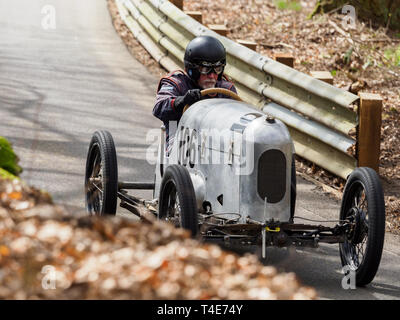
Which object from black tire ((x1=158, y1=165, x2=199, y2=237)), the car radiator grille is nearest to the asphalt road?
the car radiator grille

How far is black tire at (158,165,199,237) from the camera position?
630 centimetres

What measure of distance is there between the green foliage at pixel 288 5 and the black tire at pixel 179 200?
11689 millimetres

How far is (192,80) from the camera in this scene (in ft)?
26.8

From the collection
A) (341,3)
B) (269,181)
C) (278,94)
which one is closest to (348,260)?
(269,181)

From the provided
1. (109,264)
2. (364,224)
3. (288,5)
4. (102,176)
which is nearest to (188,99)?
(102,176)

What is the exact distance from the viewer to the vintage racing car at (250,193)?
21.4 ft

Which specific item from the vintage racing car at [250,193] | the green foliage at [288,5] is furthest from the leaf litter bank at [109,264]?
the green foliage at [288,5]

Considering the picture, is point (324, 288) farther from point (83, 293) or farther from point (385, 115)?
point (385, 115)

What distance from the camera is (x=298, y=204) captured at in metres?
9.17

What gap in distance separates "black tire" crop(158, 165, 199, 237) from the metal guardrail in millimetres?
3102

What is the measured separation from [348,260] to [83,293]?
367 cm

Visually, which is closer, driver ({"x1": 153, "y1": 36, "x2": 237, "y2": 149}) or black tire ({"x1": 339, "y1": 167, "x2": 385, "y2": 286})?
black tire ({"x1": 339, "y1": 167, "x2": 385, "y2": 286})

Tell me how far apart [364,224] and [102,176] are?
2370 millimetres

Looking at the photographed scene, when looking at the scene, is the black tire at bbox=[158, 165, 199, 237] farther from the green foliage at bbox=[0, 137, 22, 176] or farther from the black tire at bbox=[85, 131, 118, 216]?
the green foliage at bbox=[0, 137, 22, 176]
